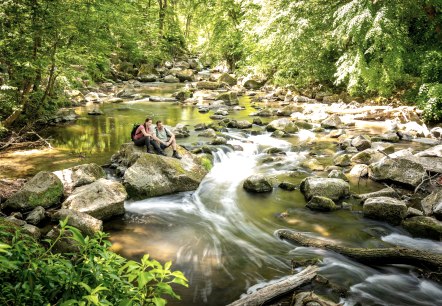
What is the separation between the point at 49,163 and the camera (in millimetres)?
10320

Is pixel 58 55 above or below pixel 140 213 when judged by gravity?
above

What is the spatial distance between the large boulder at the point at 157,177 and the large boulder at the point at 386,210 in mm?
4488

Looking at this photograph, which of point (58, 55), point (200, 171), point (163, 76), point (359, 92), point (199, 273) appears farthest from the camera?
point (163, 76)

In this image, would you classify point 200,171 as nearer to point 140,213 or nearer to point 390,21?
point 140,213

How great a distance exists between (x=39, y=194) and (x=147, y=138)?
3737 millimetres

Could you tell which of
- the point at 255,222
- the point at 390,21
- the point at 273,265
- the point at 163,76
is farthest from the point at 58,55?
the point at 163,76

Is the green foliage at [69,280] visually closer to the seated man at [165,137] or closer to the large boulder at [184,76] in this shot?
the seated man at [165,137]

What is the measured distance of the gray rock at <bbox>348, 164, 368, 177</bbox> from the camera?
31.7ft

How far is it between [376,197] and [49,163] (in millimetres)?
9515

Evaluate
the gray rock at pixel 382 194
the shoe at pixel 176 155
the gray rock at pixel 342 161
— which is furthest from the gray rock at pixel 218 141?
the gray rock at pixel 382 194

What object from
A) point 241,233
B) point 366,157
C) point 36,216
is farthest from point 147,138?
point 366,157

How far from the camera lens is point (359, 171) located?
975 cm

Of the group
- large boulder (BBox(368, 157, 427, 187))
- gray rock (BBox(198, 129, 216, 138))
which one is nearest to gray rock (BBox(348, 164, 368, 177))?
large boulder (BBox(368, 157, 427, 187))

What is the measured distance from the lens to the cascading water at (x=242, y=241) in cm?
501
